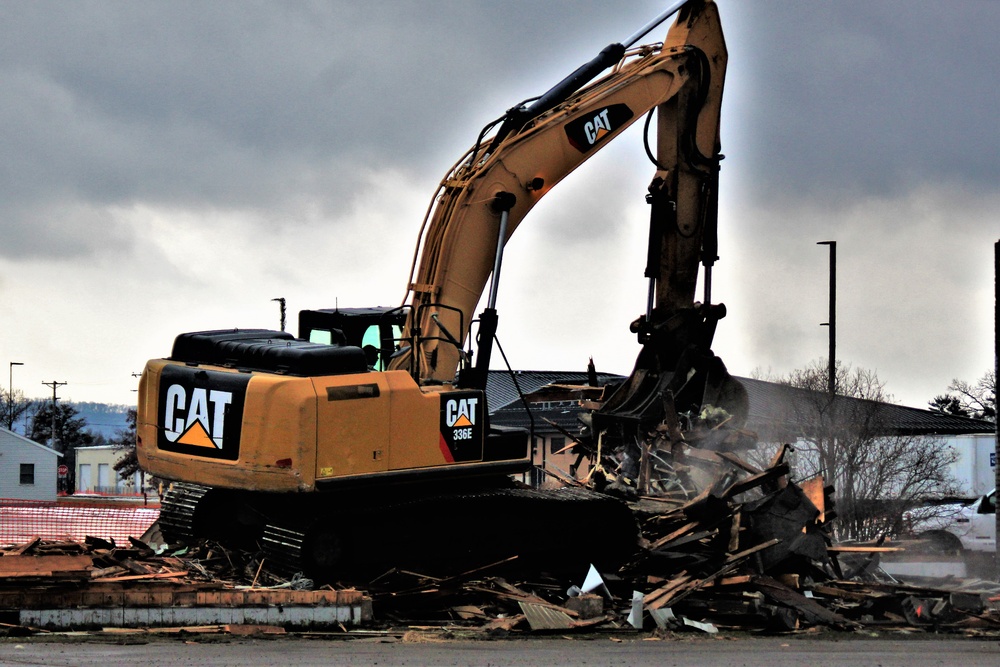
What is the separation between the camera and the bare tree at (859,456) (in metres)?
26.6

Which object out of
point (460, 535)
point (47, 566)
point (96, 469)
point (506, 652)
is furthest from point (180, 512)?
point (96, 469)

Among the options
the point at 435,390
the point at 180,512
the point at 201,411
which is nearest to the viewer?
the point at 201,411

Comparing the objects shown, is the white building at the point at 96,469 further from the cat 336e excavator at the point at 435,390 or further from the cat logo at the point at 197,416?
the cat logo at the point at 197,416

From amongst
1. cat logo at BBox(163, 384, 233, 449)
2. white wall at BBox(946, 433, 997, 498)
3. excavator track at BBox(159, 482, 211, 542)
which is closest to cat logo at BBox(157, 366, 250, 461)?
cat logo at BBox(163, 384, 233, 449)

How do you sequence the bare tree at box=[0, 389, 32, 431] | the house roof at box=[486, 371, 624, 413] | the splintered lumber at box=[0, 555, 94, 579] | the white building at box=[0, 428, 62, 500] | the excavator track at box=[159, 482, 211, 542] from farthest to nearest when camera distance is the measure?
the bare tree at box=[0, 389, 32, 431], the white building at box=[0, 428, 62, 500], the house roof at box=[486, 371, 624, 413], the excavator track at box=[159, 482, 211, 542], the splintered lumber at box=[0, 555, 94, 579]

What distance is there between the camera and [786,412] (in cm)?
2725

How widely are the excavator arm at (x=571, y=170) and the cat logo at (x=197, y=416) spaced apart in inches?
90.1

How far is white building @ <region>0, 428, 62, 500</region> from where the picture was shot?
216 feet

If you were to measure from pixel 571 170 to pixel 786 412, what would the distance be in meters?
13.1

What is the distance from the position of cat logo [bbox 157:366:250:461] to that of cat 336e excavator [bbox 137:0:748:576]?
21 mm

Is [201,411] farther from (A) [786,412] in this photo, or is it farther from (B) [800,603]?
(A) [786,412]

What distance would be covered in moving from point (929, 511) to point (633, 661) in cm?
2181

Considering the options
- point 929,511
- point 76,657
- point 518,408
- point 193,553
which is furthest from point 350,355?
point 518,408

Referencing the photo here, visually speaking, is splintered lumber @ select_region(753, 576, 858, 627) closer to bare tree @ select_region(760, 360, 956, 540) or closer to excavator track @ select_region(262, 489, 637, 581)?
excavator track @ select_region(262, 489, 637, 581)
